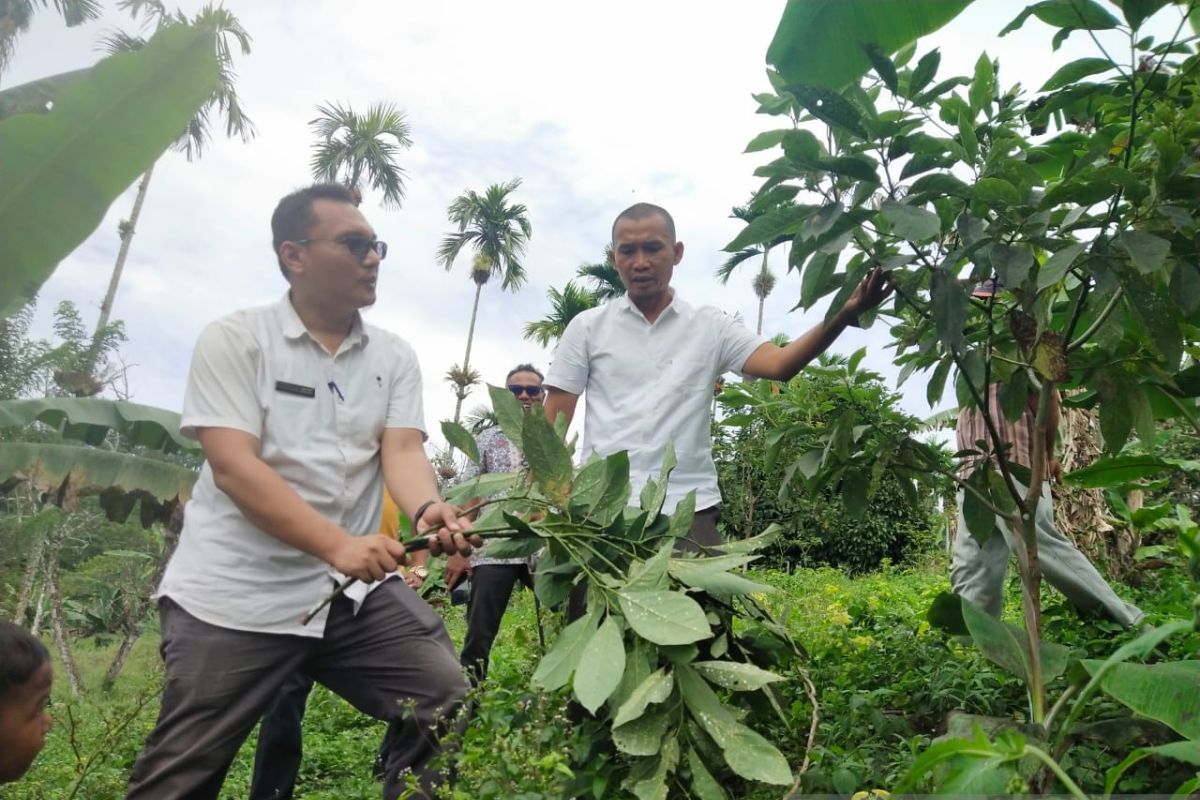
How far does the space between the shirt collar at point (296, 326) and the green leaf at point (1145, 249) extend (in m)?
1.75

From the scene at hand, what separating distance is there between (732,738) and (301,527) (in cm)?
98

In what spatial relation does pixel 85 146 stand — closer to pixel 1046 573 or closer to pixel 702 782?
pixel 702 782

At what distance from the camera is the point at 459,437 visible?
2.01 meters

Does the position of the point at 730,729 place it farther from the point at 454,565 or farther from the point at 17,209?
the point at 454,565

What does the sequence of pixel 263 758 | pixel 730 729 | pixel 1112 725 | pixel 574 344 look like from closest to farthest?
1. pixel 730 729
2. pixel 1112 725
3. pixel 263 758
4. pixel 574 344

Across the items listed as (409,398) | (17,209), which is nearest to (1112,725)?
(409,398)

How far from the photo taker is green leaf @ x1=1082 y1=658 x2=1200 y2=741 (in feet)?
4.62

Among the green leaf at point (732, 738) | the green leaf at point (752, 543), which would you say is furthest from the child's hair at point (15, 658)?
the green leaf at point (752, 543)

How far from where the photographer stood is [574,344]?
3.06 meters

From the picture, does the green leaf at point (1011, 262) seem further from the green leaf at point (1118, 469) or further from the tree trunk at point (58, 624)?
the tree trunk at point (58, 624)

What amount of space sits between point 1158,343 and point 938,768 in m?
0.95

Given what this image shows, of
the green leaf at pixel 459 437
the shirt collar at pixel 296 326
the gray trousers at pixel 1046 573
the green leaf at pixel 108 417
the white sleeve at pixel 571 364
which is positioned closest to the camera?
the green leaf at pixel 459 437

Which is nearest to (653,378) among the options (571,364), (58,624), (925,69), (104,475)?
(571,364)

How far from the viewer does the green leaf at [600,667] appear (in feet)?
4.65
